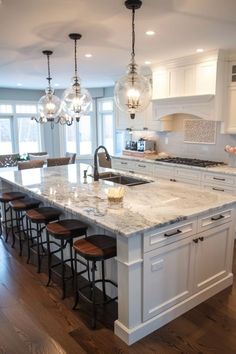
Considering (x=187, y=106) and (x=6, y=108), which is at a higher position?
(x=6, y=108)

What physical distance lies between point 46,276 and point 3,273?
510mm

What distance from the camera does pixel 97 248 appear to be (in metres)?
2.37

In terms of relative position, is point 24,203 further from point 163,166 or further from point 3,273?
point 163,166

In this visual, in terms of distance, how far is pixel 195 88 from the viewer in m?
4.78

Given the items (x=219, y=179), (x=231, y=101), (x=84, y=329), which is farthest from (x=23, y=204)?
(x=231, y=101)

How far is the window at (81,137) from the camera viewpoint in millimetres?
9398

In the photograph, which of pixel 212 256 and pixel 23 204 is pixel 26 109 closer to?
pixel 23 204

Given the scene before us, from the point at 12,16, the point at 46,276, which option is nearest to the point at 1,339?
the point at 46,276

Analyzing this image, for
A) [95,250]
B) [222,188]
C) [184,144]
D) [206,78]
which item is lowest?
[95,250]

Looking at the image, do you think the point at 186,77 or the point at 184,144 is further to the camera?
the point at 184,144

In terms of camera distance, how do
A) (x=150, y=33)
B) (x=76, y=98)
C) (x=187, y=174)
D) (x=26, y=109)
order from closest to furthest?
(x=150, y=33) → (x=76, y=98) → (x=187, y=174) → (x=26, y=109)

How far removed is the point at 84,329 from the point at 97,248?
67 cm

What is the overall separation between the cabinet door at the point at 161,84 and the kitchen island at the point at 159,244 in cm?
265

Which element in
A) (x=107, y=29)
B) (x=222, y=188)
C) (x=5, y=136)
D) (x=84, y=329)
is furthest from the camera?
(x=5, y=136)
